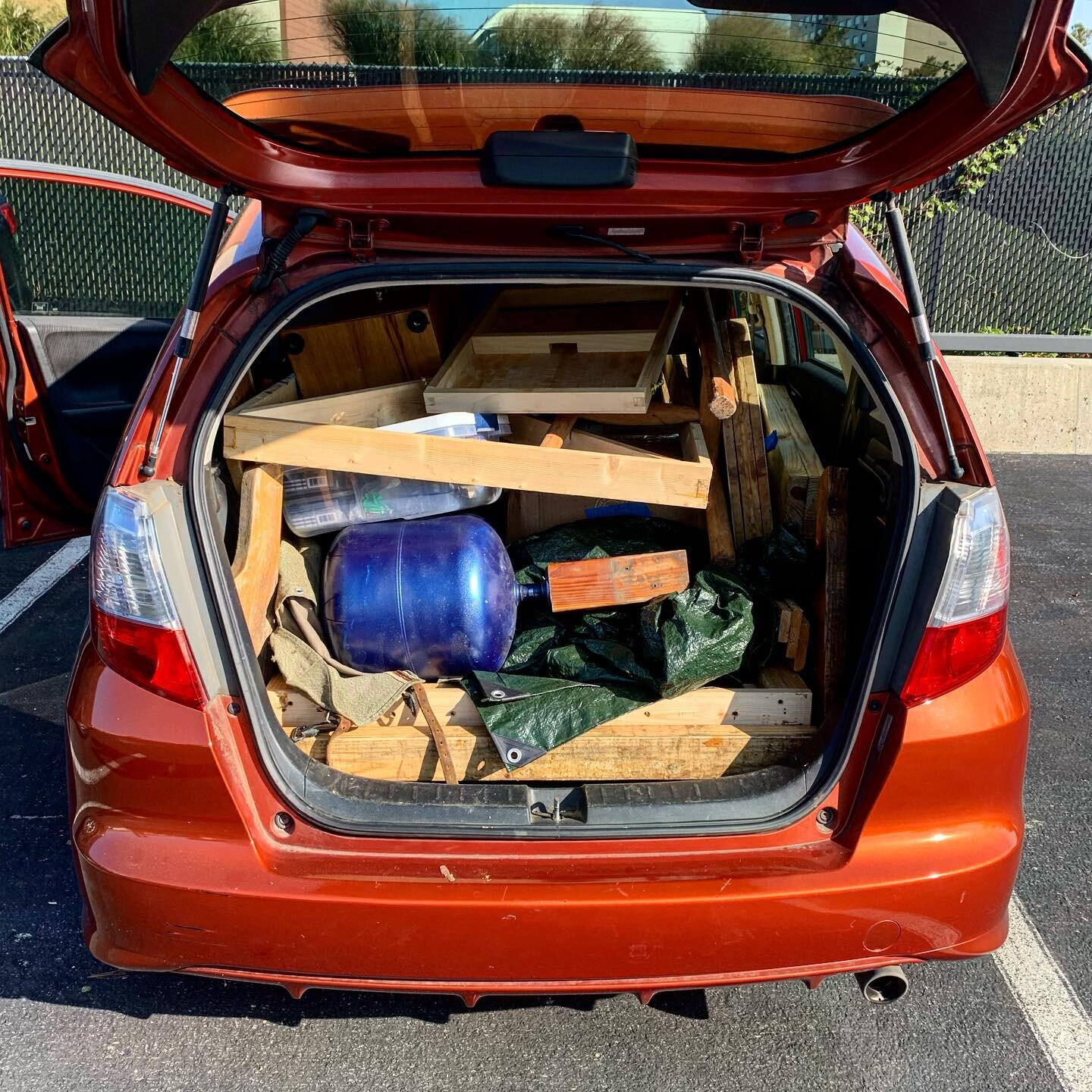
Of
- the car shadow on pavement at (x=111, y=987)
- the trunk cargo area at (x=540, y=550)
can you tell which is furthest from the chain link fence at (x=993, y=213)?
the car shadow on pavement at (x=111, y=987)

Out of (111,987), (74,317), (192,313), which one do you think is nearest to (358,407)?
(192,313)

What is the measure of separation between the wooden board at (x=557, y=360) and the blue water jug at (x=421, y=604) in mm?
356

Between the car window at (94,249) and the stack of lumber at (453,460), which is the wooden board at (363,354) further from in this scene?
the car window at (94,249)

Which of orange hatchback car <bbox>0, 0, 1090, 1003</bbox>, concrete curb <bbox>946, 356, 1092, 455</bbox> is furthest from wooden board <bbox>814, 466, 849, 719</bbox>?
concrete curb <bbox>946, 356, 1092, 455</bbox>

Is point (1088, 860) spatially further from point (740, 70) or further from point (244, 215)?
point (244, 215)

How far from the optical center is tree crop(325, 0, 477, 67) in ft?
5.76

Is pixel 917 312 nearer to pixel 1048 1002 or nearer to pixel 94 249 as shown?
pixel 1048 1002

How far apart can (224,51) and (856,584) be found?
184cm

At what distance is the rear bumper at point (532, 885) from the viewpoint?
188 centimetres

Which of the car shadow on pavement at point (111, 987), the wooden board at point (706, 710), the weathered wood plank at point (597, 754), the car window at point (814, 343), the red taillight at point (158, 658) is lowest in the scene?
the car shadow on pavement at point (111, 987)

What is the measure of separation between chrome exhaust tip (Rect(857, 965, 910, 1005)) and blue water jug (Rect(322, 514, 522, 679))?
111cm

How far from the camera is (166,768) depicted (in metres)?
1.92

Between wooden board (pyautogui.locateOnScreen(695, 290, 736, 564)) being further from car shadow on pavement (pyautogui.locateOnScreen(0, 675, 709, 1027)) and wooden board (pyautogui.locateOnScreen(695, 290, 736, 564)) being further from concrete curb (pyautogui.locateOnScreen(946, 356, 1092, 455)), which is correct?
concrete curb (pyautogui.locateOnScreen(946, 356, 1092, 455))

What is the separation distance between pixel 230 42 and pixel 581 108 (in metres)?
0.66
